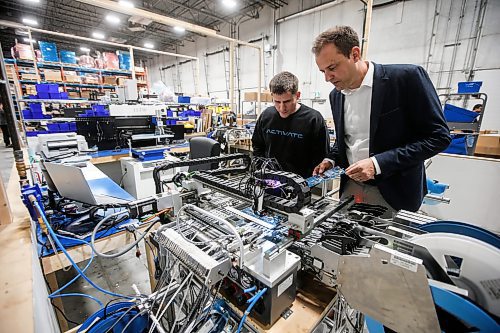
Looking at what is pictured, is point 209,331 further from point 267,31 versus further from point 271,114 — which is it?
point 267,31

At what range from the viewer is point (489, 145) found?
12.2ft

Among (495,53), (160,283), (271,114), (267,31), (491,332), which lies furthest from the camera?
(267,31)

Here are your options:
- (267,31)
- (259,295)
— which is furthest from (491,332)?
(267,31)

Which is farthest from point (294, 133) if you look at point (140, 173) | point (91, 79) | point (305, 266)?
point (91, 79)

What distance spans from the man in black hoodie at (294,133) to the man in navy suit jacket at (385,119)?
38 cm

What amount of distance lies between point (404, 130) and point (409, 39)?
15.7 feet

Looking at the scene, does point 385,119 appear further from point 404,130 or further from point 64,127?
point 64,127

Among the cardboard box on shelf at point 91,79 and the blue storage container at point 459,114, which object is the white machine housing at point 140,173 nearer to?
the blue storage container at point 459,114

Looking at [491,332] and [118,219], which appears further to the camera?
[118,219]

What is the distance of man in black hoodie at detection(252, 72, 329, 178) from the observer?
1.57 meters

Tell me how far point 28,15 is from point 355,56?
1087 centimetres

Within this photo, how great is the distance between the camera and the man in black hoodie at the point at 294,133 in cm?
157

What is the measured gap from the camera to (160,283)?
→ 776 millimetres

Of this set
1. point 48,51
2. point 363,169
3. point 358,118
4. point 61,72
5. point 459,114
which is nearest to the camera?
point 363,169
